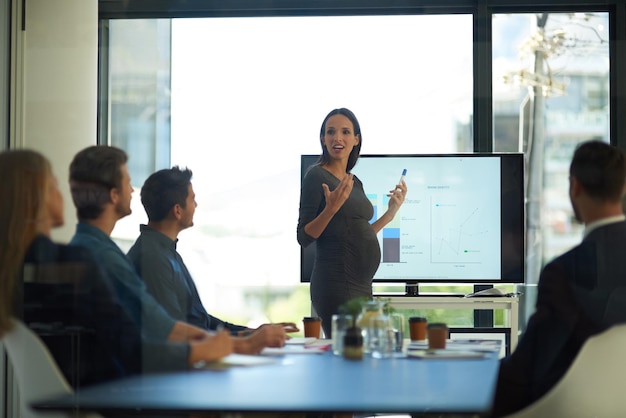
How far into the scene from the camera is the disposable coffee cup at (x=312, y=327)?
3508 mm

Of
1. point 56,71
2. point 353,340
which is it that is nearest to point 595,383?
point 353,340

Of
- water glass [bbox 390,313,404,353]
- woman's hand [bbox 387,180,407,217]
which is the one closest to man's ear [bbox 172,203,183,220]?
water glass [bbox 390,313,404,353]

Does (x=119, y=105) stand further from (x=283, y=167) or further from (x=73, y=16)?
(x=283, y=167)

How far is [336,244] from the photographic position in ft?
12.5

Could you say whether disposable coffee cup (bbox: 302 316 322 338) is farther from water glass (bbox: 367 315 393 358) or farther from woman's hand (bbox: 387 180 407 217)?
woman's hand (bbox: 387 180 407 217)

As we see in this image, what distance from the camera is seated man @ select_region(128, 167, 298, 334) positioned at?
3.39 metres

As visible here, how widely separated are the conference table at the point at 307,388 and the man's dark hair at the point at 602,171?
0.66 m

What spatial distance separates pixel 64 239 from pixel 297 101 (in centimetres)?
158

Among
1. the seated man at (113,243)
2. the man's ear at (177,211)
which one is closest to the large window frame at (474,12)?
the seated man at (113,243)

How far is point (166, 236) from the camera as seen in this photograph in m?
3.59

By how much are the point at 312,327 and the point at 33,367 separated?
1.11 metres

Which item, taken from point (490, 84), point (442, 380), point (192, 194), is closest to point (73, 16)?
point (192, 194)

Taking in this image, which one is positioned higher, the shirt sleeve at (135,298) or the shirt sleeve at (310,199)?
the shirt sleeve at (310,199)

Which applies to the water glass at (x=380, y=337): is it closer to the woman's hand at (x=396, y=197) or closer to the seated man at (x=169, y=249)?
the seated man at (x=169, y=249)
